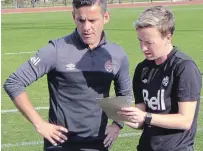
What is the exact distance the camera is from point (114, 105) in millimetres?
2891

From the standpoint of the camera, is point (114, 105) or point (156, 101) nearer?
point (114, 105)

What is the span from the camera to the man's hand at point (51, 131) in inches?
123

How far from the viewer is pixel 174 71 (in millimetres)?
3000

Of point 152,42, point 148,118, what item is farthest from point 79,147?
point 152,42

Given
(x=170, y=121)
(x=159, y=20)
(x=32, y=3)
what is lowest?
(x=32, y=3)

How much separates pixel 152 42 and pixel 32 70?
2.92ft

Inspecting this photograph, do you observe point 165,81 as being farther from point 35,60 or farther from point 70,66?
point 35,60

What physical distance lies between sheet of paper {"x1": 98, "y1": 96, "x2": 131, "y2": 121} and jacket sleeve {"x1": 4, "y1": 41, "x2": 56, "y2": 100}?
0.59 metres

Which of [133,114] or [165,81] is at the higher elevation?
[165,81]

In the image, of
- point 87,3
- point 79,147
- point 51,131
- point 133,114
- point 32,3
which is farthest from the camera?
point 32,3

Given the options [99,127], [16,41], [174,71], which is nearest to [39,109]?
[99,127]

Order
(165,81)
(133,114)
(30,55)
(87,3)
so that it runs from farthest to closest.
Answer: (30,55), (87,3), (165,81), (133,114)

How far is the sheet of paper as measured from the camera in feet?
9.35

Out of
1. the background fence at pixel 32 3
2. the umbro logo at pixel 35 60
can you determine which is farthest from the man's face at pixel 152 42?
the background fence at pixel 32 3
